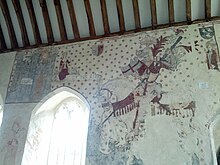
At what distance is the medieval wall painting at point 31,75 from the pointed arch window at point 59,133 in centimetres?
32

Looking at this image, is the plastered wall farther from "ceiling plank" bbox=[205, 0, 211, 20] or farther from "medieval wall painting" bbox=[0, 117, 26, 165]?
"ceiling plank" bbox=[205, 0, 211, 20]

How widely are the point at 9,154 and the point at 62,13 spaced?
2.77m

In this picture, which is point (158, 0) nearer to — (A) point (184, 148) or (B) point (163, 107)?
(B) point (163, 107)

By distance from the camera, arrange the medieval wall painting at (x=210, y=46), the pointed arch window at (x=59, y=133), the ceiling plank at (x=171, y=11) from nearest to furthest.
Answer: the medieval wall painting at (x=210, y=46), the pointed arch window at (x=59, y=133), the ceiling plank at (x=171, y=11)

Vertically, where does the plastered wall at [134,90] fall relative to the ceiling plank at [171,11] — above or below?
below

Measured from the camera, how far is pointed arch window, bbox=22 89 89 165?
5.43 meters

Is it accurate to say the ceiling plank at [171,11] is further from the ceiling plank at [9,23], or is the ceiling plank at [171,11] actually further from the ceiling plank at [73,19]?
the ceiling plank at [9,23]

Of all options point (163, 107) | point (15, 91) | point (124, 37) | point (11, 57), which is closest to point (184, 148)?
point (163, 107)

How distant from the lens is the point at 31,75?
6.14 meters

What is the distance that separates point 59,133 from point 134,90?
5.21 feet

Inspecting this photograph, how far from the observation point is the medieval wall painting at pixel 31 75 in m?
5.87

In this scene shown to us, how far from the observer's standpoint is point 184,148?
455 centimetres

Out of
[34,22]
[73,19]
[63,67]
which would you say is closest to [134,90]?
[63,67]

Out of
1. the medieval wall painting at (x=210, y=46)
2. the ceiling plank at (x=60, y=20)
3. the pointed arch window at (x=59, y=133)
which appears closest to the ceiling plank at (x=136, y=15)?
the medieval wall painting at (x=210, y=46)
